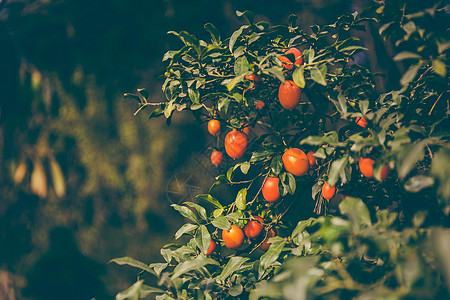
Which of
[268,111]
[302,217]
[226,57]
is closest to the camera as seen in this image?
[226,57]

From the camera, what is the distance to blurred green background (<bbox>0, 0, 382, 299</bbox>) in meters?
1.42

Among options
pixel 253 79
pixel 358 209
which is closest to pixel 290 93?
pixel 253 79

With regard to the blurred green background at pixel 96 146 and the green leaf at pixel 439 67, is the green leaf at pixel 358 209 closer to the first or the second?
the green leaf at pixel 439 67

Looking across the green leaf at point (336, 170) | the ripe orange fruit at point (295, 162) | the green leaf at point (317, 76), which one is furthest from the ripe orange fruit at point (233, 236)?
the green leaf at point (317, 76)

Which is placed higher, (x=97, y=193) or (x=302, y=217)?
(x=97, y=193)

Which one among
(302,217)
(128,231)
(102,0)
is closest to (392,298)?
(302,217)

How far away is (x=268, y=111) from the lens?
3.03 feet

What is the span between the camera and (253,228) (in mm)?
874

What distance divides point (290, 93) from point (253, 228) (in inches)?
16.6

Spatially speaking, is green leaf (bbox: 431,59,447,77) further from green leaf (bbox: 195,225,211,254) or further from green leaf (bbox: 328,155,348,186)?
green leaf (bbox: 195,225,211,254)

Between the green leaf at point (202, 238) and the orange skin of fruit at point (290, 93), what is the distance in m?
0.43

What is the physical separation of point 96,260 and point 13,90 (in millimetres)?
985

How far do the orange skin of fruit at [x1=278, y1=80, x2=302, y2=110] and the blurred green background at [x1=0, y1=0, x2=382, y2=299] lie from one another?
29.9 inches

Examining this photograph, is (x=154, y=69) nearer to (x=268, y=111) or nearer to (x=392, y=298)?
(x=268, y=111)
